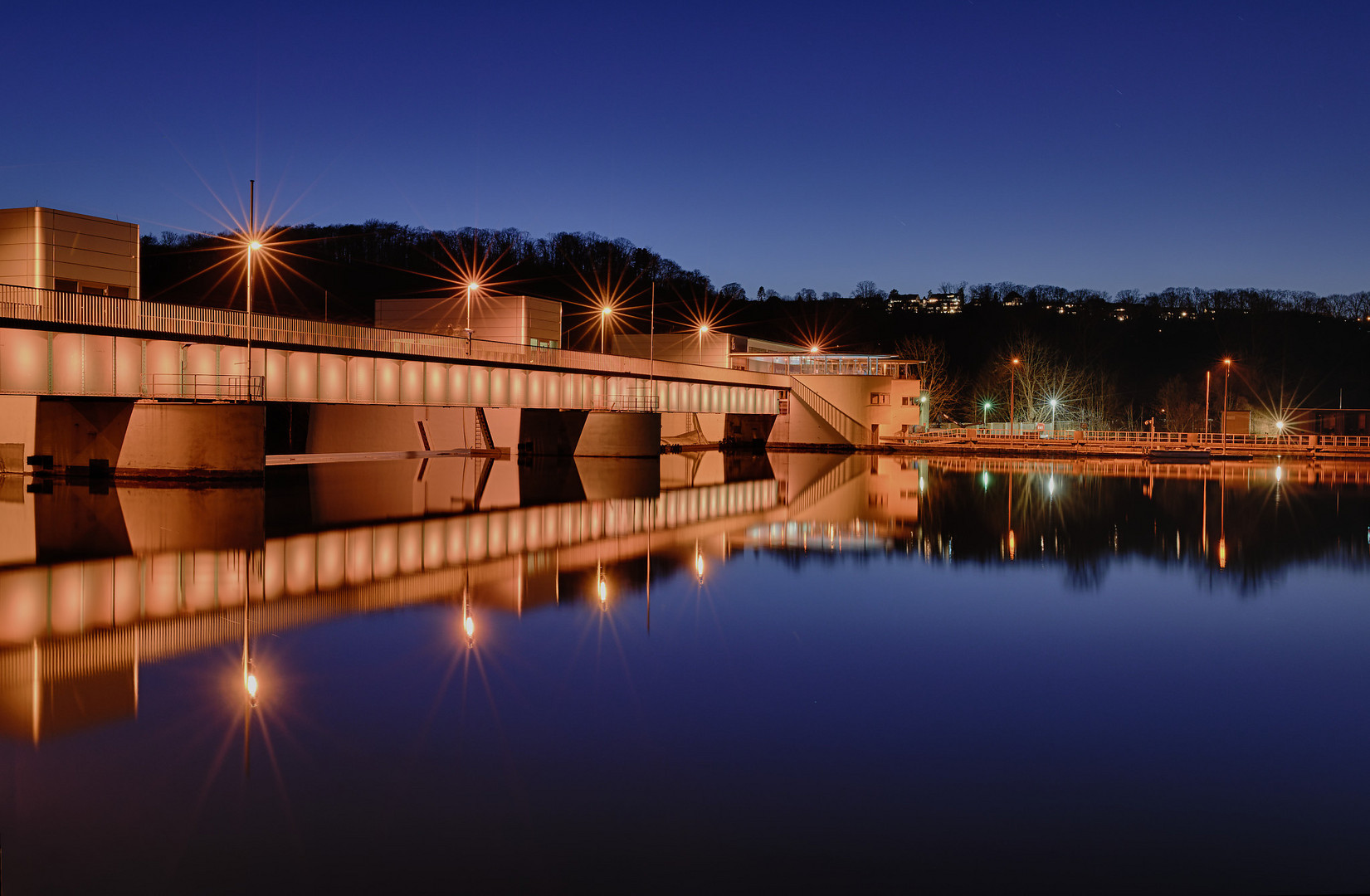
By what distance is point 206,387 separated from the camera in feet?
112

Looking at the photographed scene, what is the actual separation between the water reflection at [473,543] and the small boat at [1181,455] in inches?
868

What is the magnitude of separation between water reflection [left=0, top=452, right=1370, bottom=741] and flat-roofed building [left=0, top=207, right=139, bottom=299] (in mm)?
6406

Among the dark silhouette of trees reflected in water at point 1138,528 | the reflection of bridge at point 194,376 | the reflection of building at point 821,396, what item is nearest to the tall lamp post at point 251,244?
the reflection of bridge at point 194,376

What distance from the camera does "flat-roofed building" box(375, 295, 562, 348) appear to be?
58.0 m

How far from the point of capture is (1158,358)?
483 feet

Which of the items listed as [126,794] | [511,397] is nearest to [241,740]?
[126,794]

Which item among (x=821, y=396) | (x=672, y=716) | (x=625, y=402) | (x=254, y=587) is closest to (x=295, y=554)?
(x=254, y=587)

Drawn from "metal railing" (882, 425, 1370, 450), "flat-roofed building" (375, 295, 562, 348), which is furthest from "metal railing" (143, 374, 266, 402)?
"metal railing" (882, 425, 1370, 450)

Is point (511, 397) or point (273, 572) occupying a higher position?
point (511, 397)

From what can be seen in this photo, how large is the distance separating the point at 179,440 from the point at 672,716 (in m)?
29.1

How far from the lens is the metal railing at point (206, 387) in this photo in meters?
32.8

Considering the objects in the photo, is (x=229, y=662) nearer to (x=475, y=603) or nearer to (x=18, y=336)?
(x=475, y=603)

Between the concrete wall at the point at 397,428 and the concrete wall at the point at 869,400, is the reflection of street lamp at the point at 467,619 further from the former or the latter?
the concrete wall at the point at 869,400

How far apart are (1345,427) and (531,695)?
128 meters
